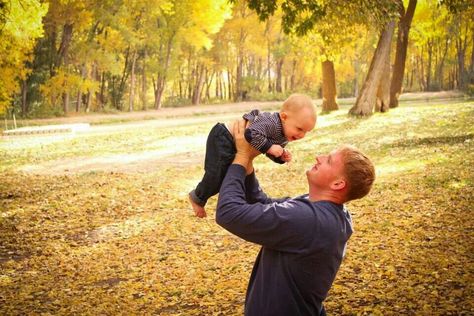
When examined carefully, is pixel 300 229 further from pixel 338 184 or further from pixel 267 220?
pixel 338 184

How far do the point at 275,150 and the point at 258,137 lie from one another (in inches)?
11.7

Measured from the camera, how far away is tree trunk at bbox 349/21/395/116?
24656mm

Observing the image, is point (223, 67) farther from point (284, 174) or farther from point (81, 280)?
point (81, 280)

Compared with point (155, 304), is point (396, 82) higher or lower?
higher

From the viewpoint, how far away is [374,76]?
2486cm

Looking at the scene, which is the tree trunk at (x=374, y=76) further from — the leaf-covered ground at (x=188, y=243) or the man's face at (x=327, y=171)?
the man's face at (x=327, y=171)

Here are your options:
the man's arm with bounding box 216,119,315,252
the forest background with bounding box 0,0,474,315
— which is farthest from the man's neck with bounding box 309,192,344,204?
the forest background with bounding box 0,0,474,315

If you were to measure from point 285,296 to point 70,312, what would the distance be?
3743mm

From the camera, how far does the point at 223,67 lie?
5553cm

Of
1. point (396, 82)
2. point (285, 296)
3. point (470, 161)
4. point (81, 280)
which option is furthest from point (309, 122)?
point (396, 82)

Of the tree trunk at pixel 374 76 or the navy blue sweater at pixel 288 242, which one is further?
the tree trunk at pixel 374 76

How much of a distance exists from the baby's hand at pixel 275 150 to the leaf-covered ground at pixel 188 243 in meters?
2.42

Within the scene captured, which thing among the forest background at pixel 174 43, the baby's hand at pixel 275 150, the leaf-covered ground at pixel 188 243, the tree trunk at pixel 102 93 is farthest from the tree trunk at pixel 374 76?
the tree trunk at pixel 102 93

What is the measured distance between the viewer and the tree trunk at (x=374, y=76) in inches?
971
